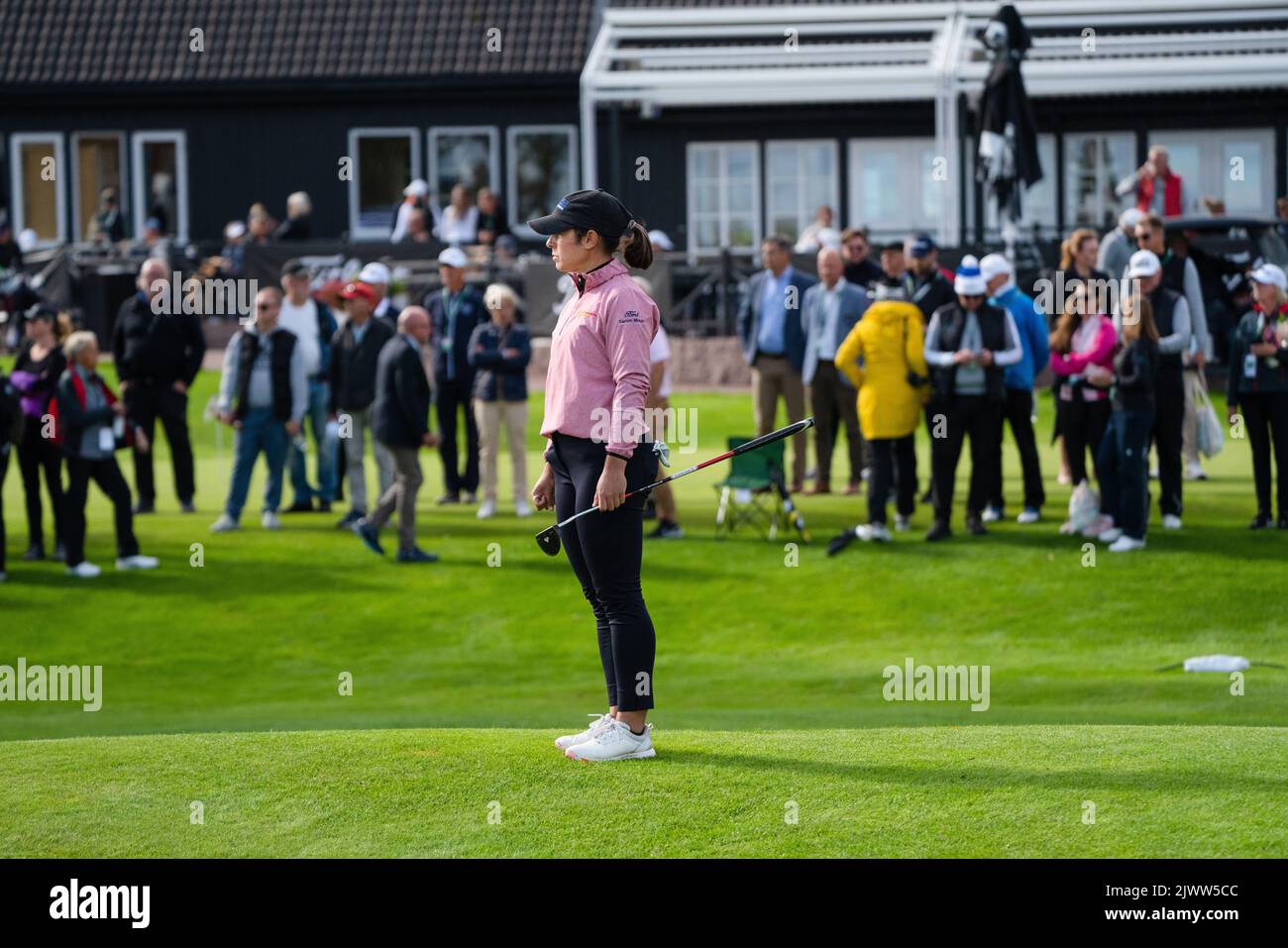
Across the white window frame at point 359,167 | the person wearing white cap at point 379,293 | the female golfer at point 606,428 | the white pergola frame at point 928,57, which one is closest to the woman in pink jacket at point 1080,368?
the person wearing white cap at point 379,293

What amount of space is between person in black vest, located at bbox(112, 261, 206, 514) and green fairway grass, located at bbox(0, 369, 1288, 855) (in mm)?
683

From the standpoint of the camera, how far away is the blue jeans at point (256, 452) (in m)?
17.5

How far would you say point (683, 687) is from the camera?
12.7 metres

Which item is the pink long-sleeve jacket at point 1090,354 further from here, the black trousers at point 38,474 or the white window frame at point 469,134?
the white window frame at point 469,134

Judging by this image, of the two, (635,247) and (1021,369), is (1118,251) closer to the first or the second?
(1021,369)

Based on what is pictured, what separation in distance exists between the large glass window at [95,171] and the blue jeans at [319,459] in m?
19.8

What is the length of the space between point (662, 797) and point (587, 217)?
224cm

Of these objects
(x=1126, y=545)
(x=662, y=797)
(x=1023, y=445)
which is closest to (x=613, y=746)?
(x=662, y=797)

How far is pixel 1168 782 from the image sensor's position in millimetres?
7469

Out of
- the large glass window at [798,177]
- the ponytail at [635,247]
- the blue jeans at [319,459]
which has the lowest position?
the blue jeans at [319,459]

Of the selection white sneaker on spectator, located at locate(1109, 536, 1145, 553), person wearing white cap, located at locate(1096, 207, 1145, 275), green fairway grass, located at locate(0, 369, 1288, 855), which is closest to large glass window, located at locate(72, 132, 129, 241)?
green fairway grass, located at locate(0, 369, 1288, 855)

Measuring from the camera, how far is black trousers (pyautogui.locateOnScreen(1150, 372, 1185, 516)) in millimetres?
15266
